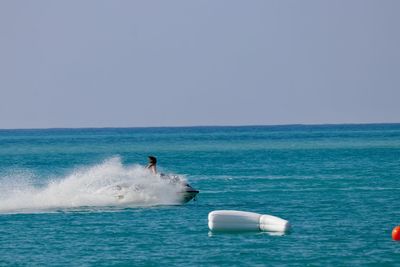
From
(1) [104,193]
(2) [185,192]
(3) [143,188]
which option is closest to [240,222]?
(2) [185,192]

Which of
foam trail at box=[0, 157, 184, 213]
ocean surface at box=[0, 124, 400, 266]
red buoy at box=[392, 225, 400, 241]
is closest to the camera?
ocean surface at box=[0, 124, 400, 266]

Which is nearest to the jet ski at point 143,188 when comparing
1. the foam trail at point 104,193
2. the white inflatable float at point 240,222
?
the foam trail at point 104,193

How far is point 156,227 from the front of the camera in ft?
130

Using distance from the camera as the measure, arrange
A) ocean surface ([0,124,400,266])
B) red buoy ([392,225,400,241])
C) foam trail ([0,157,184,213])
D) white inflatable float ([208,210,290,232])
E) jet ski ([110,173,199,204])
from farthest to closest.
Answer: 1. jet ski ([110,173,199,204])
2. foam trail ([0,157,184,213])
3. white inflatable float ([208,210,290,232])
4. red buoy ([392,225,400,241])
5. ocean surface ([0,124,400,266])

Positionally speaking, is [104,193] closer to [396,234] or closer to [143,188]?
[143,188]

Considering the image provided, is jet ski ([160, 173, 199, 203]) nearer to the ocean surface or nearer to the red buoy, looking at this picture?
the ocean surface

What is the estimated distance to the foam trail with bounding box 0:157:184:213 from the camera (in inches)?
1841

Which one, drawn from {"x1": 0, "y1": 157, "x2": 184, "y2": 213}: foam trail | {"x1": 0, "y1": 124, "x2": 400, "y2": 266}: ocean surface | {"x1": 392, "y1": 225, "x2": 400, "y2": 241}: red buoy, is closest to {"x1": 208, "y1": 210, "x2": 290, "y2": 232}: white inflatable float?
{"x1": 0, "y1": 124, "x2": 400, "y2": 266}: ocean surface

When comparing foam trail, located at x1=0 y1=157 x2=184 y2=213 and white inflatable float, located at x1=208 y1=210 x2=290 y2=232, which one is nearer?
white inflatable float, located at x1=208 y1=210 x2=290 y2=232

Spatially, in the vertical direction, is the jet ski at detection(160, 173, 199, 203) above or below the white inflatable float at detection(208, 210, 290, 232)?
above

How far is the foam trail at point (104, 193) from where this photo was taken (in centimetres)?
4675

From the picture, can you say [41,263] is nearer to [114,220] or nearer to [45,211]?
[114,220]

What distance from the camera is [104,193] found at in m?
47.6

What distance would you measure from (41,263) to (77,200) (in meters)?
15.8
